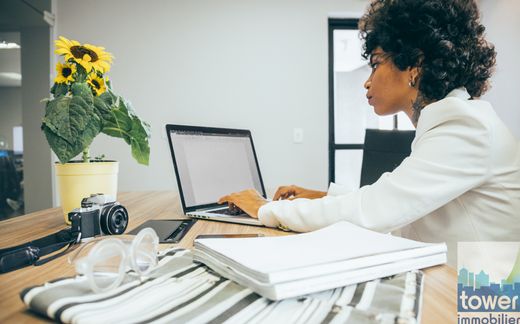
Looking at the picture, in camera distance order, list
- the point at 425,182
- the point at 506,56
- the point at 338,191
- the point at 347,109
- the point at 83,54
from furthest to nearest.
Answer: the point at 347,109, the point at 506,56, the point at 338,191, the point at 83,54, the point at 425,182

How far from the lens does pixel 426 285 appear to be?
1.45 feet

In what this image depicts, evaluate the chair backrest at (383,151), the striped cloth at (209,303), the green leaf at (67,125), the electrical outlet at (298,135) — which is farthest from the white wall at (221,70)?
the striped cloth at (209,303)

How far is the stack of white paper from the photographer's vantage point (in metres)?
0.37

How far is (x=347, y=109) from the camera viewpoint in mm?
3082

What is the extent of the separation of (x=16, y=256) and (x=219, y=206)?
2.20 ft

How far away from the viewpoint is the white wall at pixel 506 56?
93.9 inches

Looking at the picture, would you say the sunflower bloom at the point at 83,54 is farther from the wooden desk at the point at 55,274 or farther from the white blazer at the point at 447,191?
the white blazer at the point at 447,191

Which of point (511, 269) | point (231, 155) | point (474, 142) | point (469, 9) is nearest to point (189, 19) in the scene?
point (231, 155)

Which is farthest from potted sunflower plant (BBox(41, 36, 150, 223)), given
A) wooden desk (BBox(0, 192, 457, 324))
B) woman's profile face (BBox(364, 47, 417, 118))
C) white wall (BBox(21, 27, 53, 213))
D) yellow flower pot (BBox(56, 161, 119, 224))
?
white wall (BBox(21, 27, 53, 213))

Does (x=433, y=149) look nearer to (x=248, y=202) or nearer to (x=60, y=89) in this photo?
(x=248, y=202)

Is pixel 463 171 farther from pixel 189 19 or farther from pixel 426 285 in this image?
pixel 189 19

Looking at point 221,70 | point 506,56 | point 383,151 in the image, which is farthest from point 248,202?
point 506,56

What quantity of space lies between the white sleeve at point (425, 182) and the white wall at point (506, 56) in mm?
2085

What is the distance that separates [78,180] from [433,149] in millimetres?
773
